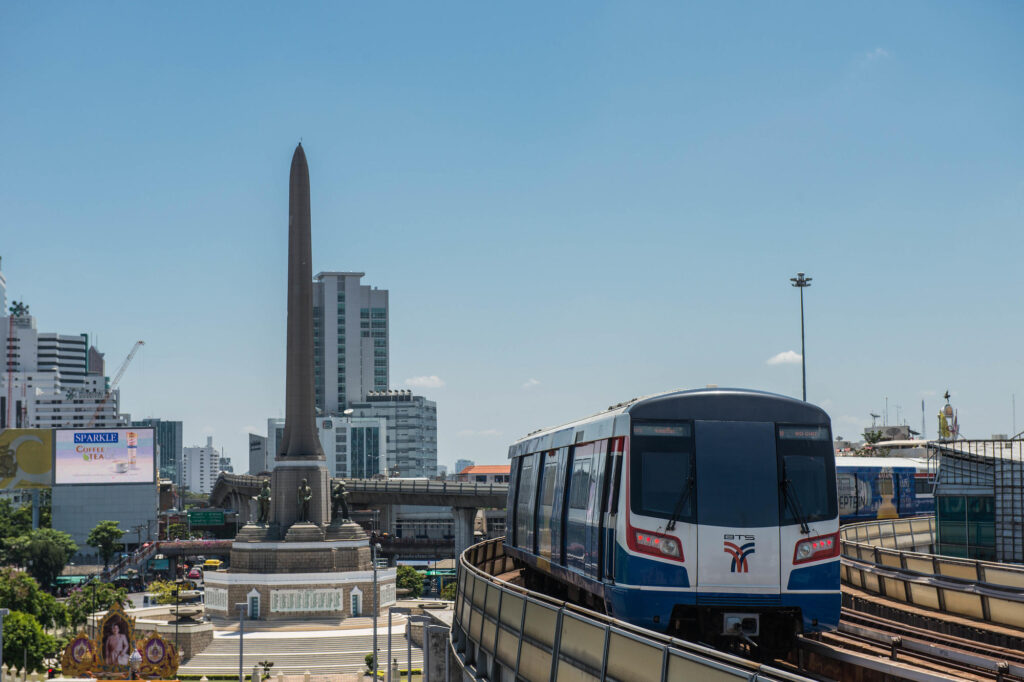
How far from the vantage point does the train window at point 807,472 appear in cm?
1595

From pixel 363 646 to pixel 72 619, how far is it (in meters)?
28.2

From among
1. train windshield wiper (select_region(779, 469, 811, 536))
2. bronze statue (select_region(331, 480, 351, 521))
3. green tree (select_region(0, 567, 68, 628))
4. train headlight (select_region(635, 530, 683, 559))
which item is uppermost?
train windshield wiper (select_region(779, 469, 811, 536))

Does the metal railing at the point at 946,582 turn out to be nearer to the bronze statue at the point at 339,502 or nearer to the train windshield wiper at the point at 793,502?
the train windshield wiper at the point at 793,502

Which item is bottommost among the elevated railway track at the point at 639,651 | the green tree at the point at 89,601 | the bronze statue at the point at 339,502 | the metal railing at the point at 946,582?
the green tree at the point at 89,601

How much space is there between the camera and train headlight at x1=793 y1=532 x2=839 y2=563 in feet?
51.9

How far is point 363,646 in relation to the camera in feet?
220

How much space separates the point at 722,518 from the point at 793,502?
1.08 meters

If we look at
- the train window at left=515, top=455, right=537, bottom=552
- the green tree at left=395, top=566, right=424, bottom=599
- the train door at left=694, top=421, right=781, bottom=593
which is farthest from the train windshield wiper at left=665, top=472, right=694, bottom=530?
the green tree at left=395, top=566, right=424, bottom=599

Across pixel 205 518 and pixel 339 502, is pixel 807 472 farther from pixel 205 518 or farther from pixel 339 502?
pixel 205 518

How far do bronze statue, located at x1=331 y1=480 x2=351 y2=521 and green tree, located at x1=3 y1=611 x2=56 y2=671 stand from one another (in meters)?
24.6

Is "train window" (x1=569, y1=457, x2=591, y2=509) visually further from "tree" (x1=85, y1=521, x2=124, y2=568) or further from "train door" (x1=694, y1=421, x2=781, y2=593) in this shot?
"tree" (x1=85, y1=521, x2=124, y2=568)

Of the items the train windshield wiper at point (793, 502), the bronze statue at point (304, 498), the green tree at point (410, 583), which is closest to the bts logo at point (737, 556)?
the train windshield wiper at point (793, 502)

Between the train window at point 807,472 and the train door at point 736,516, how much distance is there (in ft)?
0.52

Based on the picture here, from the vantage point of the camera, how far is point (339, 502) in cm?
8394
